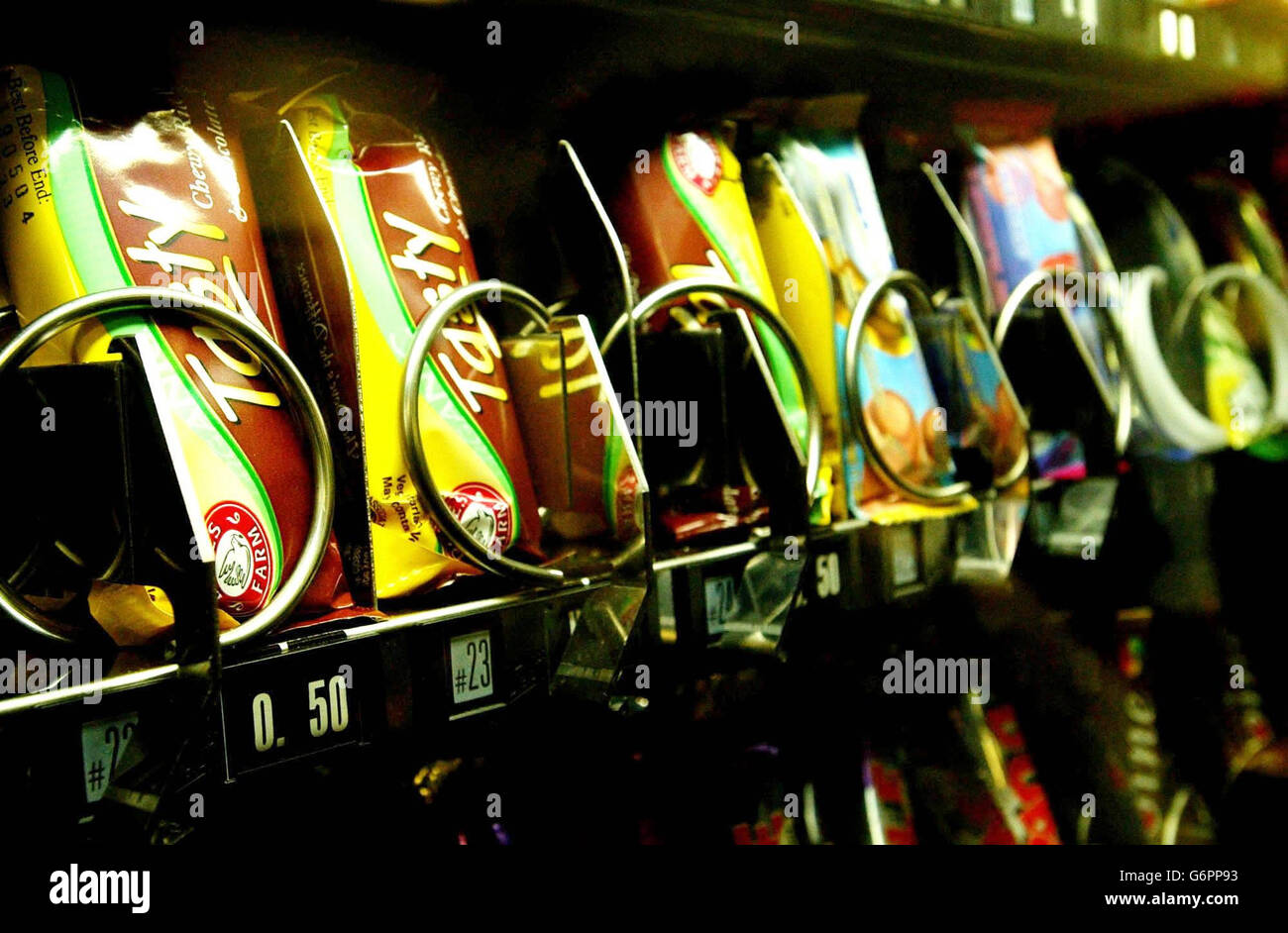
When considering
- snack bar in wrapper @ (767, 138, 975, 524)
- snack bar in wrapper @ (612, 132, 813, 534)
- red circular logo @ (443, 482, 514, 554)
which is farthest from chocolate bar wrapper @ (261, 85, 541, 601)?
snack bar in wrapper @ (767, 138, 975, 524)

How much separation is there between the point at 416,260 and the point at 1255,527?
53.5 inches

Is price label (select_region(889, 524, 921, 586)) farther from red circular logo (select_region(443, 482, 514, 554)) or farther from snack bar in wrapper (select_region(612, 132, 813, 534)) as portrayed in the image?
red circular logo (select_region(443, 482, 514, 554))

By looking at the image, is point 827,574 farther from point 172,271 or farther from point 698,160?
point 172,271

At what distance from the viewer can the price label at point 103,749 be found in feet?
1.69

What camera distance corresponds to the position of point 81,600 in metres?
0.56

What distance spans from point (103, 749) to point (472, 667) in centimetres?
21

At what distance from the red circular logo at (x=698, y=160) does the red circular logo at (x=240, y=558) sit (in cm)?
50

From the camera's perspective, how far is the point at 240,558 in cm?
61

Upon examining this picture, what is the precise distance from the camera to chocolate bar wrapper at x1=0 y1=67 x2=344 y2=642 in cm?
61

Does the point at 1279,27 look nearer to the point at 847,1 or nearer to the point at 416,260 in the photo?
the point at 847,1

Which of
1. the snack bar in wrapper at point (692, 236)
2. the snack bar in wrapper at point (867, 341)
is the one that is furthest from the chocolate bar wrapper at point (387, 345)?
the snack bar in wrapper at point (867, 341)

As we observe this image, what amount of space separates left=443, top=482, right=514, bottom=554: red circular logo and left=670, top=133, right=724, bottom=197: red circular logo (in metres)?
0.37

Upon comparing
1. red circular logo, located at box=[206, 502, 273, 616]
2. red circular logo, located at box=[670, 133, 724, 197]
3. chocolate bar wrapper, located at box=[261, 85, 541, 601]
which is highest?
red circular logo, located at box=[670, 133, 724, 197]

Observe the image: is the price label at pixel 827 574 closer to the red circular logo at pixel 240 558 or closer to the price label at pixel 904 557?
the price label at pixel 904 557
